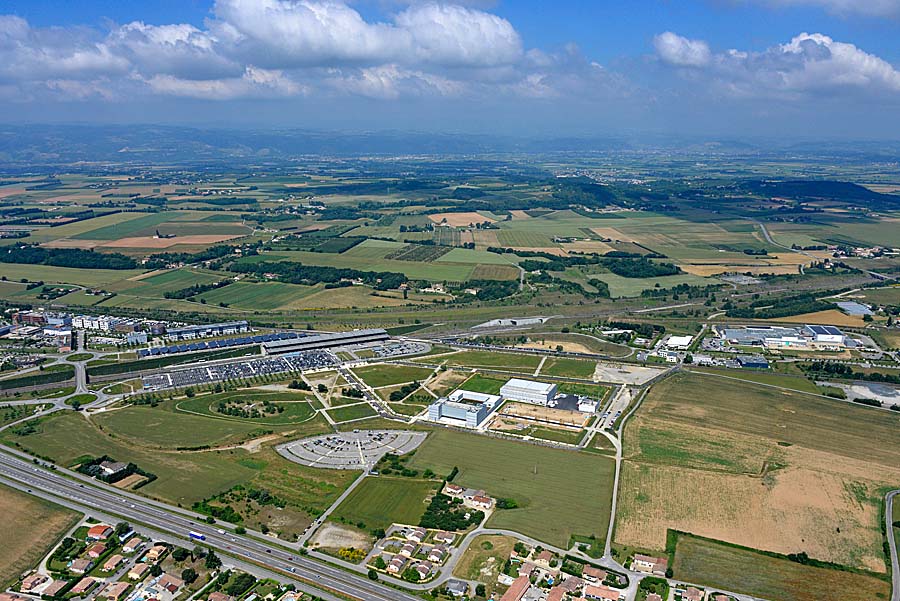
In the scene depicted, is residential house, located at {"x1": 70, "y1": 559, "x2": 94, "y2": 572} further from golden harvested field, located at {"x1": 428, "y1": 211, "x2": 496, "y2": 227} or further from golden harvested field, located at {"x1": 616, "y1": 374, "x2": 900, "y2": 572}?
golden harvested field, located at {"x1": 428, "y1": 211, "x2": 496, "y2": 227}

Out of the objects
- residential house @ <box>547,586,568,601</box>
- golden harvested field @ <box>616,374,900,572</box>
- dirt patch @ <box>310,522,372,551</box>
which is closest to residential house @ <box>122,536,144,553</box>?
dirt patch @ <box>310,522,372,551</box>

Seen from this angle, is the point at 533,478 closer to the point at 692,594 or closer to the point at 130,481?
the point at 692,594

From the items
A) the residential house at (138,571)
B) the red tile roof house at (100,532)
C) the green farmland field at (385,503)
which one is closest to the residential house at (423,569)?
the green farmland field at (385,503)

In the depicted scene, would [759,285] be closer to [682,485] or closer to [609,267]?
[609,267]

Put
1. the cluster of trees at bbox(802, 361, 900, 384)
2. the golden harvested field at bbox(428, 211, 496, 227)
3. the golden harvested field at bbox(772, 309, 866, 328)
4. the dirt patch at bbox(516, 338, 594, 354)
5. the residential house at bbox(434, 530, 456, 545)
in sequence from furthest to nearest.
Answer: the golden harvested field at bbox(428, 211, 496, 227), the golden harvested field at bbox(772, 309, 866, 328), the dirt patch at bbox(516, 338, 594, 354), the cluster of trees at bbox(802, 361, 900, 384), the residential house at bbox(434, 530, 456, 545)

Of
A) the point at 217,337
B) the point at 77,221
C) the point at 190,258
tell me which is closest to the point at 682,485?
the point at 217,337

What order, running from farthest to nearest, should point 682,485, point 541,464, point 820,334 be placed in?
point 820,334 → point 541,464 → point 682,485
